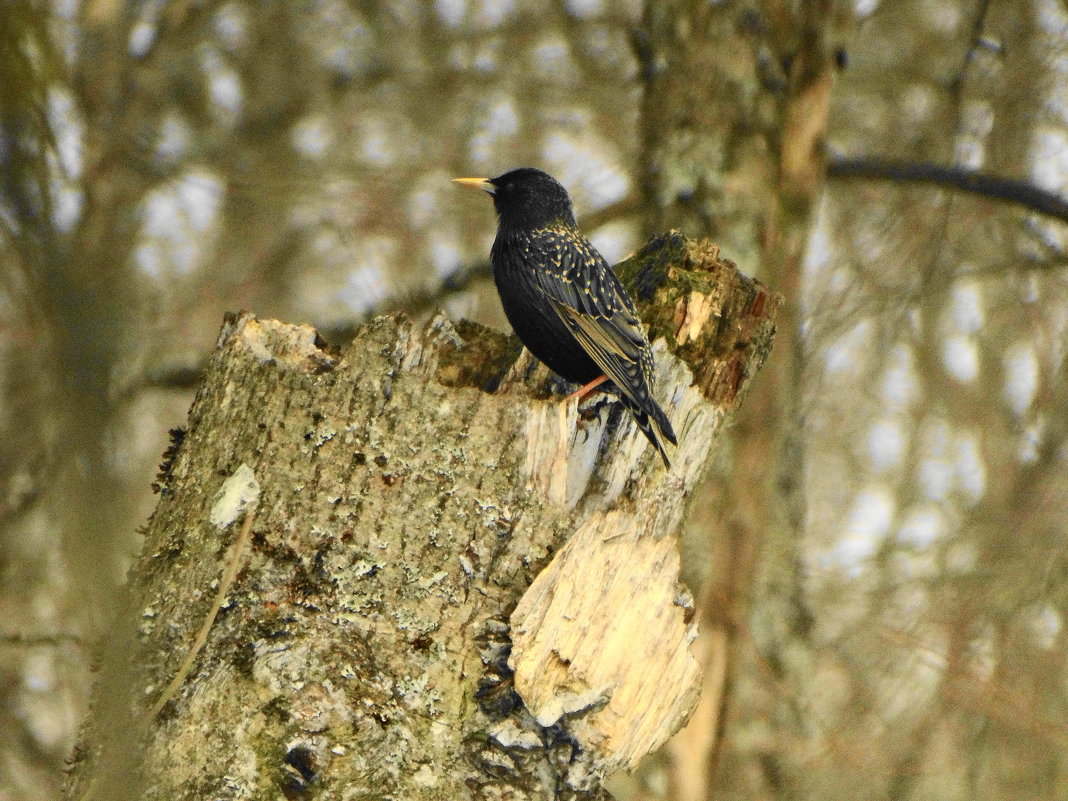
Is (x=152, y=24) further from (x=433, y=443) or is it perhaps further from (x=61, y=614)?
(x=433, y=443)

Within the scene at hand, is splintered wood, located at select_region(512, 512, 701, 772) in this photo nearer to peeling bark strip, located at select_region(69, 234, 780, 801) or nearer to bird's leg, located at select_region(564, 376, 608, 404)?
peeling bark strip, located at select_region(69, 234, 780, 801)

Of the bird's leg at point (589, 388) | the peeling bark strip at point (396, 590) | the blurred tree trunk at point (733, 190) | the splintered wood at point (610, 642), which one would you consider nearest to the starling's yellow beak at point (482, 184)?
the blurred tree trunk at point (733, 190)

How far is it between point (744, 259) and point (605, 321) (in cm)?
163

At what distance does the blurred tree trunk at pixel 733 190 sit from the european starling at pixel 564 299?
825 mm

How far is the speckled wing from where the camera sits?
3152mm

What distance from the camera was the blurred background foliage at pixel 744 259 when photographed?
17.2 ft

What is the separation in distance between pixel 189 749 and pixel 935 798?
24.3 feet

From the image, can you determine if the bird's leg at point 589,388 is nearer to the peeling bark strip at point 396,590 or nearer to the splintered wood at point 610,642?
the peeling bark strip at point 396,590

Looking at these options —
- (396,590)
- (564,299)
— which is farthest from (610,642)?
(564,299)

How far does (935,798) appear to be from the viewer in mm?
8398

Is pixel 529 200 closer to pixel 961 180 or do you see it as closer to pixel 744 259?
pixel 744 259

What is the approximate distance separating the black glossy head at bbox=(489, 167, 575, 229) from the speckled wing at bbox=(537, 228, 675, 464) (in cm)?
20

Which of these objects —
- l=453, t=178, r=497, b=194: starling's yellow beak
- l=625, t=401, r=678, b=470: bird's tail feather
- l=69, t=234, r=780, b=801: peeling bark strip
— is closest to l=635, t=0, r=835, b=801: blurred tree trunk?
l=453, t=178, r=497, b=194: starling's yellow beak

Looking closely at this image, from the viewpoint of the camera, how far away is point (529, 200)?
15.4 feet
